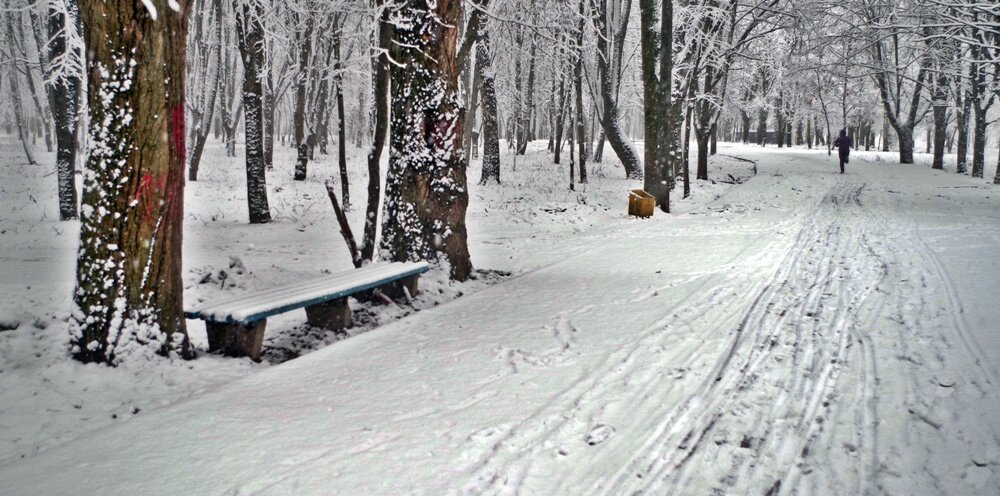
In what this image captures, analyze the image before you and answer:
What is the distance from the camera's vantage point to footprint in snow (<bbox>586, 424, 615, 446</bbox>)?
3061 millimetres

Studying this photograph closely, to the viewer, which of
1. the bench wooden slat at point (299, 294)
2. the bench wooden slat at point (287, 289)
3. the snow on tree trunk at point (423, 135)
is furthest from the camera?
the snow on tree trunk at point (423, 135)

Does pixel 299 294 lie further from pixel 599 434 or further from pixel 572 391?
pixel 599 434

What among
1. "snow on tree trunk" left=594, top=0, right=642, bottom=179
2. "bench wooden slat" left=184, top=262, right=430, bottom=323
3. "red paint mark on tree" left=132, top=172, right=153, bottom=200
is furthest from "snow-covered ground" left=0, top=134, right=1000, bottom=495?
"snow on tree trunk" left=594, top=0, right=642, bottom=179

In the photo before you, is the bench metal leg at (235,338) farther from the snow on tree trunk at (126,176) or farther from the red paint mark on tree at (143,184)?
the red paint mark on tree at (143,184)

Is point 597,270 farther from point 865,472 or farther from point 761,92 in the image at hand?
point 761,92

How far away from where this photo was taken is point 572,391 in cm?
370

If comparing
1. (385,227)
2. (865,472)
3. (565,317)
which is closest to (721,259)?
(565,317)

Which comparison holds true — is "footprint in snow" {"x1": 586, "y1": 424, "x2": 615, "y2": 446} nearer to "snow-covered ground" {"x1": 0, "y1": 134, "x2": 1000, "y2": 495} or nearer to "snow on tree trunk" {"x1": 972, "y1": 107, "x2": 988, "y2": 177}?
"snow-covered ground" {"x1": 0, "y1": 134, "x2": 1000, "y2": 495}

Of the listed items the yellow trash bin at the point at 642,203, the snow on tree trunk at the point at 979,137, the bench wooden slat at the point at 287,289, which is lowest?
the bench wooden slat at the point at 287,289

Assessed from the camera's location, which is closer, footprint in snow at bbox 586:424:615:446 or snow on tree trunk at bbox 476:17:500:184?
footprint in snow at bbox 586:424:615:446

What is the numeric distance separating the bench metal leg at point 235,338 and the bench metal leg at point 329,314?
80 centimetres

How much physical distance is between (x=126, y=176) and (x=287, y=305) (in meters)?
1.39


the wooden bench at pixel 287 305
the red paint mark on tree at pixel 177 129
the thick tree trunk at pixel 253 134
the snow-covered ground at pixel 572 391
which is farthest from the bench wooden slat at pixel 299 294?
the thick tree trunk at pixel 253 134

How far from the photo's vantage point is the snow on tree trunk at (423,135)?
20.7ft
